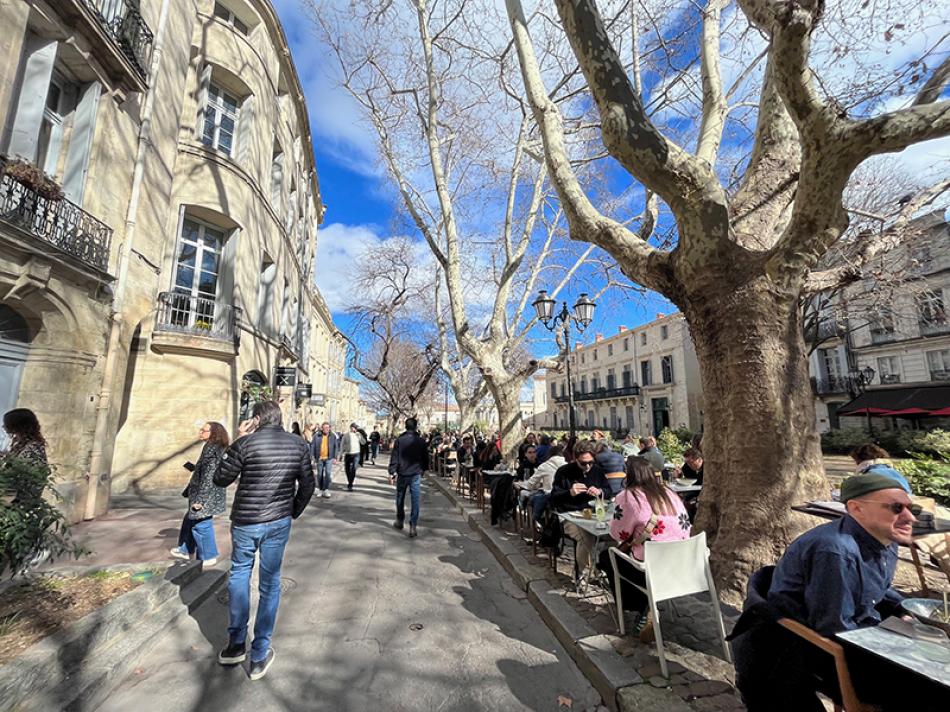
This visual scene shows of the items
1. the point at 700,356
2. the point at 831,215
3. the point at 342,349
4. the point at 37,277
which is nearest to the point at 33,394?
the point at 37,277

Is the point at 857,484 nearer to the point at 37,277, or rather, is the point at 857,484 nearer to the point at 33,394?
the point at 37,277

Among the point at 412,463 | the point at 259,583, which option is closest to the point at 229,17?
the point at 412,463

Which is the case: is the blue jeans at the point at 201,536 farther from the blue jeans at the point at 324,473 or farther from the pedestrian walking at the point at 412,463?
the blue jeans at the point at 324,473

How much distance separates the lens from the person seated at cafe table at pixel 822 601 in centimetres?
204

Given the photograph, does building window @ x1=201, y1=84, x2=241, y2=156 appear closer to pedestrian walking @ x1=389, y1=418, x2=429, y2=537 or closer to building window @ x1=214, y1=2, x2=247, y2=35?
building window @ x1=214, y1=2, x2=247, y2=35

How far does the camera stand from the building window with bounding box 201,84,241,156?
11938mm

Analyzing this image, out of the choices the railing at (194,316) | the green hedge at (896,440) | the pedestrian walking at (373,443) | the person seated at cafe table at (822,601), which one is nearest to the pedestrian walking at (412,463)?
the person seated at cafe table at (822,601)

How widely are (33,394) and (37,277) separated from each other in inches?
71.0

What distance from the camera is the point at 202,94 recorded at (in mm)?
11609

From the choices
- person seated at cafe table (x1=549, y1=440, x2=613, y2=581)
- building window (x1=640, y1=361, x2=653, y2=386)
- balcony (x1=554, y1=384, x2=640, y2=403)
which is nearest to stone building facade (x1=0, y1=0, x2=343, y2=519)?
person seated at cafe table (x1=549, y1=440, x2=613, y2=581)

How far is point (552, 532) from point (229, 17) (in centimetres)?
1672

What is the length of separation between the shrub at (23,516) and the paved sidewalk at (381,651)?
1129mm

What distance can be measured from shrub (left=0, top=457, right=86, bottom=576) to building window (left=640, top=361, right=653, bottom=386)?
43651 mm

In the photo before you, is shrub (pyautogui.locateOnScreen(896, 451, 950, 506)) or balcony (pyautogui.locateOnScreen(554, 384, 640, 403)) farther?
balcony (pyautogui.locateOnScreen(554, 384, 640, 403))
